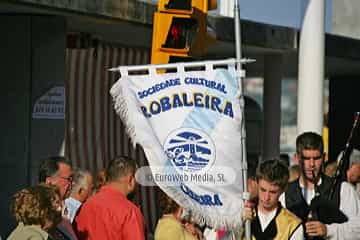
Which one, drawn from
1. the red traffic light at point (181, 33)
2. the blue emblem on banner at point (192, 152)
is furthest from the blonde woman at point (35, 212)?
the red traffic light at point (181, 33)

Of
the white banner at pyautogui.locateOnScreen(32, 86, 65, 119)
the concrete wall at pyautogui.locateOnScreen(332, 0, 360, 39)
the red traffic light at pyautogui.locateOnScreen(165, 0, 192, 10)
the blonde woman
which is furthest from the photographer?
the concrete wall at pyautogui.locateOnScreen(332, 0, 360, 39)

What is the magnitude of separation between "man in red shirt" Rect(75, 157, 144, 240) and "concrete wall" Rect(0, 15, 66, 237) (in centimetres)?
431

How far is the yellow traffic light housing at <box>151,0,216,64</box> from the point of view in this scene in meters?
10.9

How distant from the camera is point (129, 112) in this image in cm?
885

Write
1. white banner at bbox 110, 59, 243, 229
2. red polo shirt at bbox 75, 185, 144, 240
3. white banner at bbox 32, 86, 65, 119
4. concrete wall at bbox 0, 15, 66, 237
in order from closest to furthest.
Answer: white banner at bbox 110, 59, 243, 229
red polo shirt at bbox 75, 185, 144, 240
concrete wall at bbox 0, 15, 66, 237
white banner at bbox 32, 86, 65, 119

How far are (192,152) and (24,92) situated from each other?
521 centimetres

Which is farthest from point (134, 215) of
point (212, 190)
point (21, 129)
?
point (21, 129)

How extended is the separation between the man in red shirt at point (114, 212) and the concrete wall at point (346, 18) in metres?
19.6

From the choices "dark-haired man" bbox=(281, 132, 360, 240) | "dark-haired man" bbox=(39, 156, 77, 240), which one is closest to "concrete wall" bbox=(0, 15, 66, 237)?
"dark-haired man" bbox=(39, 156, 77, 240)

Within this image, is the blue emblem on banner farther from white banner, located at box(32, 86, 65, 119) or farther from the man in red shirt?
white banner, located at box(32, 86, 65, 119)

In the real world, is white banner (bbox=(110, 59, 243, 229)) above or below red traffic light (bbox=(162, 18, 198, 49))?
below

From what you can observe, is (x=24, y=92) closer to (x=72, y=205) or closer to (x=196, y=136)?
(x=72, y=205)

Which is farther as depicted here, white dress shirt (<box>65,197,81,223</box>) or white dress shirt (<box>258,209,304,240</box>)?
white dress shirt (<box>65,197,81,223</box>)

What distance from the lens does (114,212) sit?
8883 millimetres
